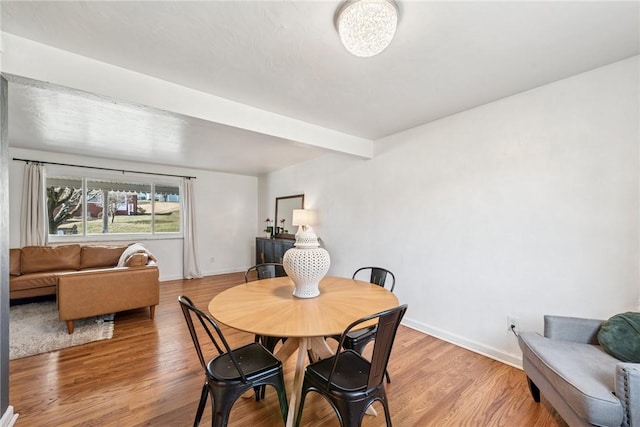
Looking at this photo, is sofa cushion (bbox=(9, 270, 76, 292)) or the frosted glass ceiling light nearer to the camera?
the frosted glass ceiling light

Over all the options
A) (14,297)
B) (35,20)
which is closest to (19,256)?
(14,297)

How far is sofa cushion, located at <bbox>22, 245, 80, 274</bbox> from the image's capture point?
3604mm

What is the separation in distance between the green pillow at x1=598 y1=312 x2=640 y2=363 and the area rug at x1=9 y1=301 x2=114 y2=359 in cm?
418

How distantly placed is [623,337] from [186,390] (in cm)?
283

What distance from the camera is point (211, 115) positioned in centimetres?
216

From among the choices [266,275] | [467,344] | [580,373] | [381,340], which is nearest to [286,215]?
[266,275]

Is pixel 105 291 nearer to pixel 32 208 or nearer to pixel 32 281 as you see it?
pixel 32 281

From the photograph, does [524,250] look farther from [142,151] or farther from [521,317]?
[142,151]

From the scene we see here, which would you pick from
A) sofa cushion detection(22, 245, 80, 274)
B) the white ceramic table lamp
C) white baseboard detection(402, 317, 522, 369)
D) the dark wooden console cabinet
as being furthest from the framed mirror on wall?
sofa cushion detection(22, 245, 80, 274)

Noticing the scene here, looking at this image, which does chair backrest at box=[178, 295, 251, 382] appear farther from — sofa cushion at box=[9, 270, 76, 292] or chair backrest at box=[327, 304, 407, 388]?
sofa cushion at box=[9, 270, 76, 292]

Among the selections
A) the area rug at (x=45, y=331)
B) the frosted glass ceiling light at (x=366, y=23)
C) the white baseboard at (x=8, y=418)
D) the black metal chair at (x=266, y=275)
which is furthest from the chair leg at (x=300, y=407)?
the area rug at (x=45, y=331)

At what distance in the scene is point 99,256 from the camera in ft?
13.5

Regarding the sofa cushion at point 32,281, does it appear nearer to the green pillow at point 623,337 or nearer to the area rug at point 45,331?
the area rug at point 45,331

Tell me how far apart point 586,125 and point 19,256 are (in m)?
6.55
